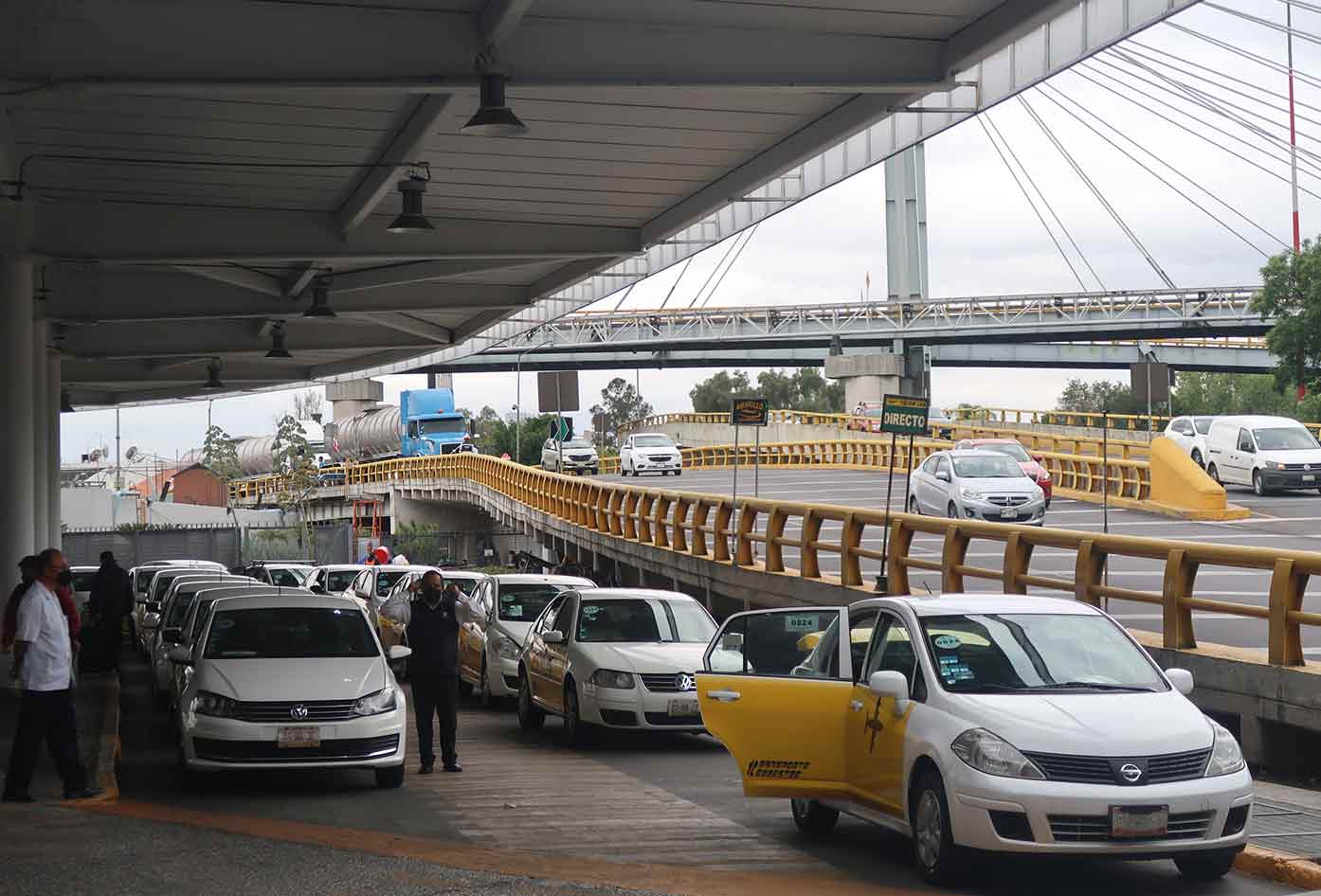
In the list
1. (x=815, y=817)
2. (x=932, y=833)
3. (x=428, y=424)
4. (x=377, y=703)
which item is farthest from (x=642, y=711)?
(x=428, y=424)

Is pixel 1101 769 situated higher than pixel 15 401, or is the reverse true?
pixel 15 401

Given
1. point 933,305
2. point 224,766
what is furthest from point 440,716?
point 933,305

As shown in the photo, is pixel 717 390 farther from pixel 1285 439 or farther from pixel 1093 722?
pixel 1093 722

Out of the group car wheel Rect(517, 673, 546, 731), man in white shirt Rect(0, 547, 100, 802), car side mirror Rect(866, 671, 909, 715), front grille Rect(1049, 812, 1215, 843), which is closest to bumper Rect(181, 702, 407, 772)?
man in white shirt Rect(0, 547, 100, 802)

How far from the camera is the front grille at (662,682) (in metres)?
16.6

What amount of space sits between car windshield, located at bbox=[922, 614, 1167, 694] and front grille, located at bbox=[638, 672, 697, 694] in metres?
6.56

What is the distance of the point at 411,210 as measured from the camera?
1783 centimetres

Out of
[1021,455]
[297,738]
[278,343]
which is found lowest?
[297,738]

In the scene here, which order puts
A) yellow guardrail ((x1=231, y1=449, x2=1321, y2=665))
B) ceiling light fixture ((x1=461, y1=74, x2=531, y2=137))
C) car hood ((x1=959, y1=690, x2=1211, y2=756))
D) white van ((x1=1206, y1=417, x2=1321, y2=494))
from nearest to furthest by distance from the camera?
car hood ((x1=959, y1=690, x2=1211, y2=756)) < ceiling light fixture ((x1=461, y1=74, x2=531, y2=137)) < yellow guardrail ((x1=231, y1=449, x2=1321, y2=665)) < white van ((x1=1206, y1=417, x2=1321, y2=494))

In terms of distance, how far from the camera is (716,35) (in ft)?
46.3

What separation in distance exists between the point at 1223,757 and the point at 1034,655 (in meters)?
1.29

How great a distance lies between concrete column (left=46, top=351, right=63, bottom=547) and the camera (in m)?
35.8

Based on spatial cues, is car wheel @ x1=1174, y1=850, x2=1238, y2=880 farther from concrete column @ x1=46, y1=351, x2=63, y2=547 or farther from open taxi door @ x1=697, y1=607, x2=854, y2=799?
concrete column @ x1=46, y1=351, x2=63, y2=547

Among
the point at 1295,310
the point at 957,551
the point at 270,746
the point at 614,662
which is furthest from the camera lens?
the point at 1295,310
